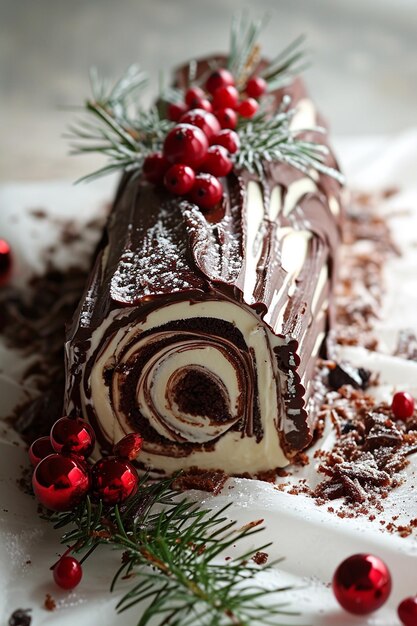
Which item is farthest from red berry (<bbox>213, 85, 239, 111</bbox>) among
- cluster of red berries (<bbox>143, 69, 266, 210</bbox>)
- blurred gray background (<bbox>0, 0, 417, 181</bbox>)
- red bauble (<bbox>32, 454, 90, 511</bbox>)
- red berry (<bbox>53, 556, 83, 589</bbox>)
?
blurred gray background (<bbox>0, 0, 417, 181</bbox>)

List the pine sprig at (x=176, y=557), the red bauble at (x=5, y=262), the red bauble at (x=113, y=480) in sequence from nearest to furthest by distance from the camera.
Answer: the pine sprig at (x=176, y=557) → the red bauble at (x=113, y=480) → the red bauble at (x=5, y=262)

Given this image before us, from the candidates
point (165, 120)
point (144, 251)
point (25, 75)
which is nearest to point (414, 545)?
point (144, 251)

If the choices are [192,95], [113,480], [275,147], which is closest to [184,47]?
[192,95]

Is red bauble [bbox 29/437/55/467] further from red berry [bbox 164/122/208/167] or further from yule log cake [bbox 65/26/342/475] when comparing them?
red berry [bbox 164/122/208/167]

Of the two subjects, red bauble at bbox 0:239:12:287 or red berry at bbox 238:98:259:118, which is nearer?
red berry at bbox 238:98:259:118

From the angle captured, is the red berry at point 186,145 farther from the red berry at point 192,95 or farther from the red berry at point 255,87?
the red berry at point 255,87

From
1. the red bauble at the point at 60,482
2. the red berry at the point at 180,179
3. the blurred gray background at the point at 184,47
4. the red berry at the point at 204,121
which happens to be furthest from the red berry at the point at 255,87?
the blurred gray background at the point at 184,47

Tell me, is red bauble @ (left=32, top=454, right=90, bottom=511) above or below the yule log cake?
below
